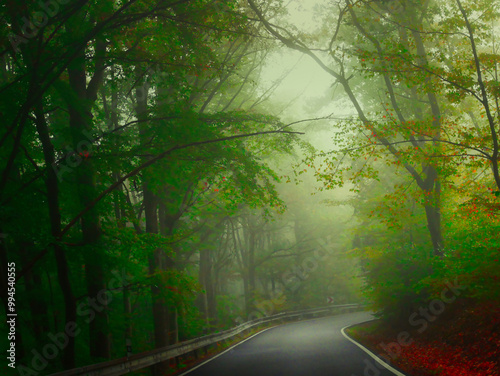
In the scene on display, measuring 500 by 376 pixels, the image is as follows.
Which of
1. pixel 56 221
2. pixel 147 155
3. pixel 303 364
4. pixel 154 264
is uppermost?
pixel 147 155

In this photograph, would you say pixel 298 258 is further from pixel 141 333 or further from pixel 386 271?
pixel 386 271

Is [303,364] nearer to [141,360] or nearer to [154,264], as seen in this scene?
[141,360]

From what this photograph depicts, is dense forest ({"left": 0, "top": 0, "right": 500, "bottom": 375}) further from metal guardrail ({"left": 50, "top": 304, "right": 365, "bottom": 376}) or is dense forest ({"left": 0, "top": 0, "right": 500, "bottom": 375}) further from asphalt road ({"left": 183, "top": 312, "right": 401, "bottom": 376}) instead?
asphalt road ({"left": 183, "top": 312, "right": 401, "bottom": 376})

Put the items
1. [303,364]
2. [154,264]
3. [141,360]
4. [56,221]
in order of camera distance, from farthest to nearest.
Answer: [154,264], [303,364], [141,360], [56,221]

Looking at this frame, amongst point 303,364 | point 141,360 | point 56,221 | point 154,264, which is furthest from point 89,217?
point 303,364

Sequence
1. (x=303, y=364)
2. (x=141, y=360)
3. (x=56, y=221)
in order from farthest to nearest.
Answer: (x=303, y=364) → (x=141, y=360) → (x=56, y=221)

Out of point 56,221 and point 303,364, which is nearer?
point 56,221

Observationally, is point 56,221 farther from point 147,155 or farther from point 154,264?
point 154,264

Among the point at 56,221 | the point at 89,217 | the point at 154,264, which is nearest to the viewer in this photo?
the point at 56,221

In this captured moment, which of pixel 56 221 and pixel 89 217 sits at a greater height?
pixel 89 217

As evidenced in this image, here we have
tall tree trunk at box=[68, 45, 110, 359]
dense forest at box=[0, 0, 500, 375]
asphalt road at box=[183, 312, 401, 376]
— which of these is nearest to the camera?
dense forest at box=[0, 0, 500, 375]

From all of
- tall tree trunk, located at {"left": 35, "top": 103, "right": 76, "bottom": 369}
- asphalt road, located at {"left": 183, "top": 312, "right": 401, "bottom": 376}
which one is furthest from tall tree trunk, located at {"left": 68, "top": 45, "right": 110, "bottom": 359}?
asphalt road, located at {"left": 183, "top": 312, "right": 401, "bottom": 376}

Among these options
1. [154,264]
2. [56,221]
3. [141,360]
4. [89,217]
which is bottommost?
[141,360]

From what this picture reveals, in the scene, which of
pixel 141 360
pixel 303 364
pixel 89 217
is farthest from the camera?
pixel 303 364
